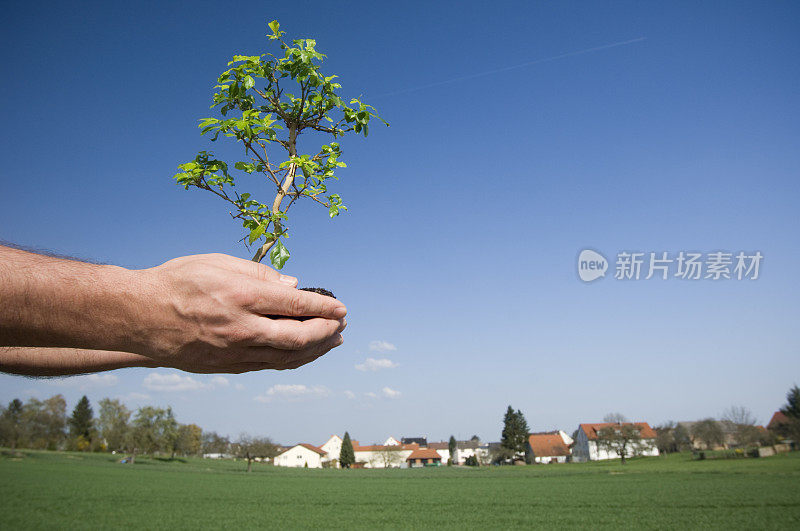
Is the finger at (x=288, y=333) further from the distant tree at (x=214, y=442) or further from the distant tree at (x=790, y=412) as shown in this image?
the distant tree at (x=214, y=442)

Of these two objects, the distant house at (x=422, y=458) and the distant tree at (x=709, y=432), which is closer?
the distant tree at (x=709, y=432)

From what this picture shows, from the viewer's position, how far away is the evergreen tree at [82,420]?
13162 cm

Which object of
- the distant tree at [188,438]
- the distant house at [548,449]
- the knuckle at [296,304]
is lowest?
the distant house at [548,449]

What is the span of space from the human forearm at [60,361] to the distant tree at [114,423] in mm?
127211

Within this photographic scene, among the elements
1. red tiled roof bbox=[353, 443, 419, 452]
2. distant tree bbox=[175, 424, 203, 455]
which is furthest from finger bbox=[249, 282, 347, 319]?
red tiled roof bbox=[353, 443, 419, 452]

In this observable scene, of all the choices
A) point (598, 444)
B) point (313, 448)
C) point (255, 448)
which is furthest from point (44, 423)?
point (598, 444)

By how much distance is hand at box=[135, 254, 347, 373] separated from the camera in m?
1.70

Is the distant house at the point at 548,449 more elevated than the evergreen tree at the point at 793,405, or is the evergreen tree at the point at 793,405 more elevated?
the evergreen tree at the point at 793,405

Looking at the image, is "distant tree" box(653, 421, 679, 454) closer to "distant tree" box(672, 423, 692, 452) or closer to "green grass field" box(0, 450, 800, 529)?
"distant tree" box(672, 423, 692, 452)

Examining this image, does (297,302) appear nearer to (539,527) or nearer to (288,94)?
(288,94)

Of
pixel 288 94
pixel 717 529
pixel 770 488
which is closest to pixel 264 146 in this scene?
pixel 288 94

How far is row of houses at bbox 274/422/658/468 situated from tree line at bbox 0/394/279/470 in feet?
135

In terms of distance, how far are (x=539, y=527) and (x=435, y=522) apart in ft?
17.6

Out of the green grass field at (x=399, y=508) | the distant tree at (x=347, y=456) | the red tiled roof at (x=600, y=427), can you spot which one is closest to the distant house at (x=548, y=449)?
the red tiled roof at (x=600, y=427)
